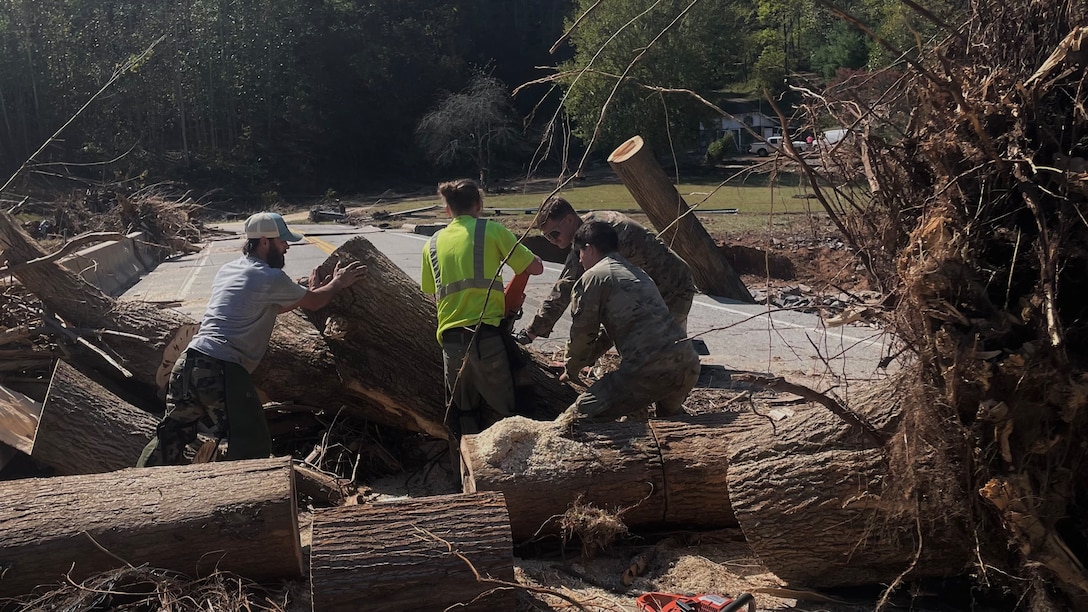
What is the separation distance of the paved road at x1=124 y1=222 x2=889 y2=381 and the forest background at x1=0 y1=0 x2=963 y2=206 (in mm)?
Answer: 24301

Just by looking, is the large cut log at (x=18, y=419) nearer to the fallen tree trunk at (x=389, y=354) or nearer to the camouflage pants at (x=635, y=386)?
the fallen tree trunk at (x=389, y=354)

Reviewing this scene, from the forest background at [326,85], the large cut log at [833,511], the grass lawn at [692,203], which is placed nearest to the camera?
the large cut log at [833,511]

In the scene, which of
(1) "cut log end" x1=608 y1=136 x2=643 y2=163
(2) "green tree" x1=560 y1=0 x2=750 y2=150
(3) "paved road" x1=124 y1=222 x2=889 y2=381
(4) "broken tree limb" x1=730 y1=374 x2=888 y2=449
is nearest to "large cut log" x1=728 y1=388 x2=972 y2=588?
(4) "broken tree limb" x1=730 y1=374 x2=888 y2=449

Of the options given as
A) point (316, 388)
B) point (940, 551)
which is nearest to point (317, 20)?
point (316, 388)

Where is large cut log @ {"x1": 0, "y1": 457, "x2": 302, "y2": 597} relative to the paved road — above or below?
above

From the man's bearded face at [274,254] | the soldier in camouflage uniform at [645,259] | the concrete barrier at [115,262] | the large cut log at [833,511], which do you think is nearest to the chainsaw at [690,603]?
the large cut log at [833,511]

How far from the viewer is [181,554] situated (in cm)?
401

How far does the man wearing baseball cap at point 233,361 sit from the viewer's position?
5113mm

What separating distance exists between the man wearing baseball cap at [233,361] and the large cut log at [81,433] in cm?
59

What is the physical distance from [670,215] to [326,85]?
4306 cm

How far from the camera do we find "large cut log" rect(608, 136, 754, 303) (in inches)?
393

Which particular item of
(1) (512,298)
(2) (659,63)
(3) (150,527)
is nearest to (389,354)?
(1) (512,298)

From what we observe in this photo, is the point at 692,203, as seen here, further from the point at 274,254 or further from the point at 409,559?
the point at 409,559

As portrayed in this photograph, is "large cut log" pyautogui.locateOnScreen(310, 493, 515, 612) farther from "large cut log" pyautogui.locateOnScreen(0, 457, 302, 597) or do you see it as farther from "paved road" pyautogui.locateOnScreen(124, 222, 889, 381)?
"paved road" pyautogui.locateOnScreen(124, 222, 889, 381)
